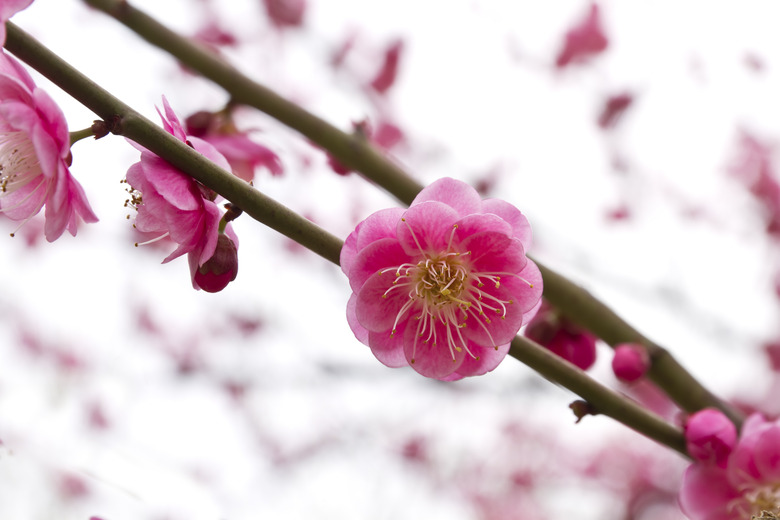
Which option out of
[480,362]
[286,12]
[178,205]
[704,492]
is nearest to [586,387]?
[480,362]

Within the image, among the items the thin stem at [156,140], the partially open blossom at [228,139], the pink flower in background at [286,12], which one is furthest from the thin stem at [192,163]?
the pink flower in background at [286,12]

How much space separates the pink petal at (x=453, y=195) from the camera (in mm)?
717

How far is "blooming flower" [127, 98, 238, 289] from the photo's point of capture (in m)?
0.61

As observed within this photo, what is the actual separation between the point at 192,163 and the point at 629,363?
27.2 inches

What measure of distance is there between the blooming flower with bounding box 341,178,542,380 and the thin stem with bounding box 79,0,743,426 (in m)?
0.32

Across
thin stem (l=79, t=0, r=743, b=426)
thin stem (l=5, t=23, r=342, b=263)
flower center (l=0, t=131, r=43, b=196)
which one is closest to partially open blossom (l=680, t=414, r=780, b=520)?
thin stem (l=79, t=0, r=743, b=426)

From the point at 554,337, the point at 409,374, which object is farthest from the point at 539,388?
the point at 554,337

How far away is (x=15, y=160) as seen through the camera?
0.81m

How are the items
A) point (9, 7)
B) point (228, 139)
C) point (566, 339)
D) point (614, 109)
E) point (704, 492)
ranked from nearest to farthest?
point (9, 7) < point (704, 492) < point (566, 339) < point (228, 139) < point (614, 109)

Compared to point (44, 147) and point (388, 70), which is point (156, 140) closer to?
point (44, 147)

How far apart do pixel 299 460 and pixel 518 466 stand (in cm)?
169

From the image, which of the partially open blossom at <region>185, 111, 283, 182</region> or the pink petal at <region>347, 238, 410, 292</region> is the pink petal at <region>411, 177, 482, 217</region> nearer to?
the pink petal at <region>347, 238, 410, 292</region>

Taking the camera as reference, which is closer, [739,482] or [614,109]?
[739,482]

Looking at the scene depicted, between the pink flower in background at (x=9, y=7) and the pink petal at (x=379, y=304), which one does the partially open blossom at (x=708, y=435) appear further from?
the pink flower in background at (x=9, y=7)
